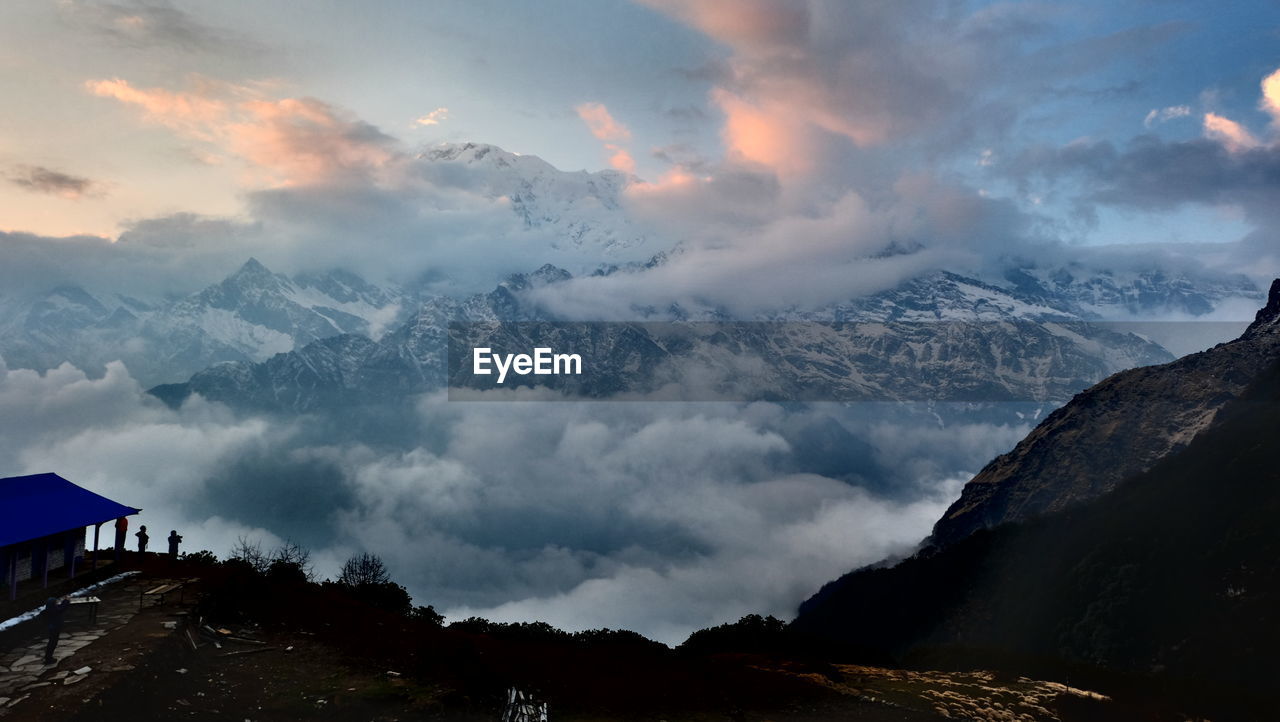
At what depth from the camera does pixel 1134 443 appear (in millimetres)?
190250

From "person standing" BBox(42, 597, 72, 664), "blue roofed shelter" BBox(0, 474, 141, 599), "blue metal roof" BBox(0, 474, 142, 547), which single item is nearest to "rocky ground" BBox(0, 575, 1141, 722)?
"person standing" BBox(42, 597, 72, 664)

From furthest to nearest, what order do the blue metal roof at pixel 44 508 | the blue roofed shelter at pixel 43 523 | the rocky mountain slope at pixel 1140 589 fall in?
1. the rocky mountain slope at pixel 1140 589
2. the blue metal roof at pixel 44 508
3. the blue roofed shelter at pixel 43 523

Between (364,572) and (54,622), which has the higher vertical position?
(364,572)

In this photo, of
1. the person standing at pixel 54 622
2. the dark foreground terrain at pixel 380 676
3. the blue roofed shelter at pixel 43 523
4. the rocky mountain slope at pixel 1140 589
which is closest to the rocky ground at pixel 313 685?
the dark foreground terrain at pixel 380 676

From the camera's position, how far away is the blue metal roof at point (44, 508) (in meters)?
36.0

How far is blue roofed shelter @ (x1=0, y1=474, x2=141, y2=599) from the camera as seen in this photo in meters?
35.6

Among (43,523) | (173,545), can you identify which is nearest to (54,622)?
(43,523)

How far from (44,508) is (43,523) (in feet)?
7.03

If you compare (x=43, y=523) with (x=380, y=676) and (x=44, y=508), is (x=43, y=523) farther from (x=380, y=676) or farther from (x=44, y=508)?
(x=380, y=676)

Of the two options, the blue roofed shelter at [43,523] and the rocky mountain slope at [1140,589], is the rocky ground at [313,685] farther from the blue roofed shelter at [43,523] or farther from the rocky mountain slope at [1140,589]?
the rocky mountain slope at [1140,589]

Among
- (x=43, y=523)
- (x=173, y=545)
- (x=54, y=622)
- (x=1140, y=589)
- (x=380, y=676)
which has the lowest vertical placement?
(x=1140, y=589)

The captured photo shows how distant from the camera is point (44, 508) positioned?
127 ft

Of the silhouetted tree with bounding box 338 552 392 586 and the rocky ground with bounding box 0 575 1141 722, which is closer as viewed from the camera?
the rocky ground with bounding box 0 575 1141 722

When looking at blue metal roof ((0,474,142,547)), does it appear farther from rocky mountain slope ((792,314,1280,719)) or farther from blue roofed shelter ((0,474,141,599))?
rocky mountain slope ((792,314,1280,719))
